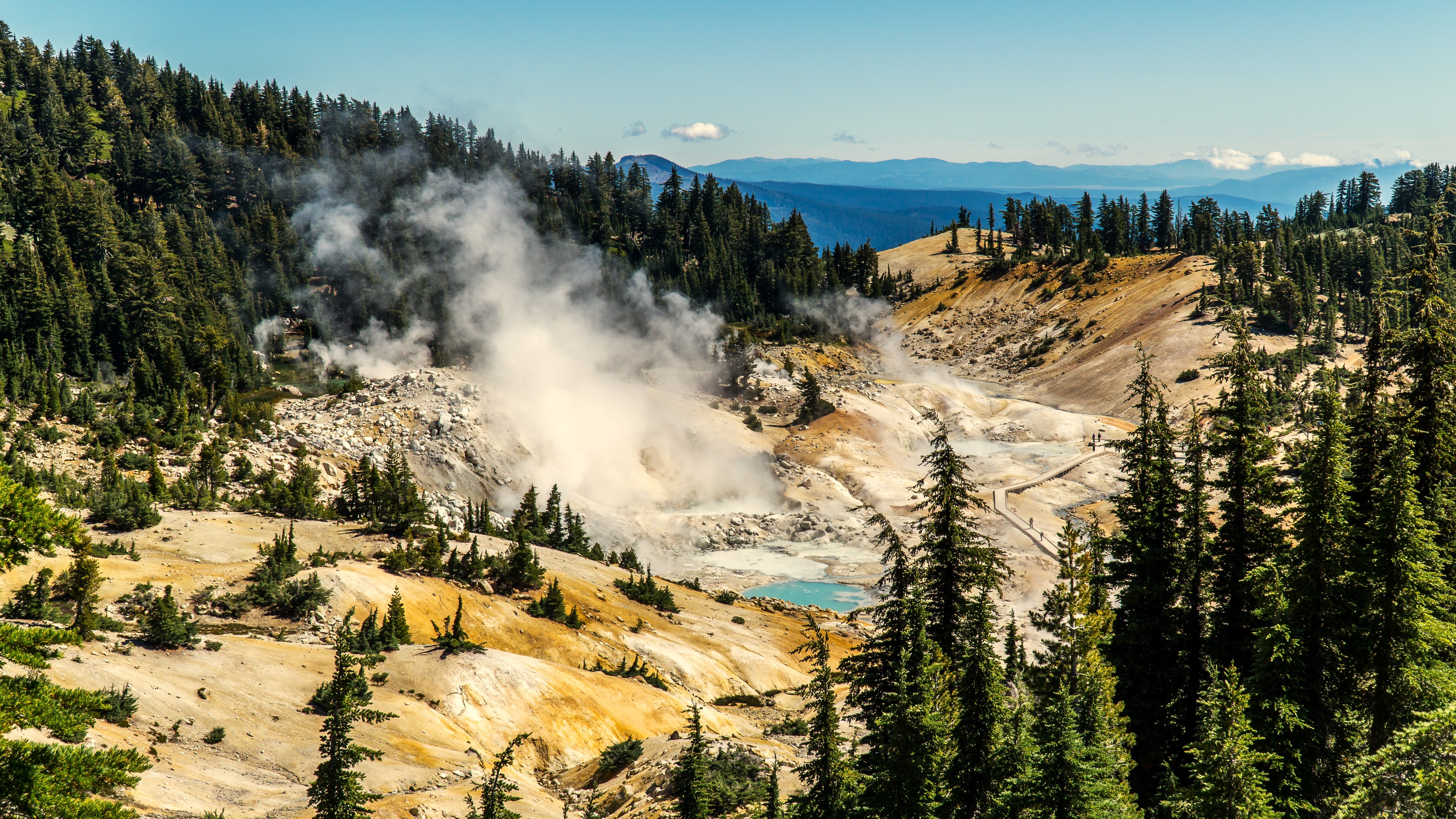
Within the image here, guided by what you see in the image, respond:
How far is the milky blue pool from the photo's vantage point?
225 ft

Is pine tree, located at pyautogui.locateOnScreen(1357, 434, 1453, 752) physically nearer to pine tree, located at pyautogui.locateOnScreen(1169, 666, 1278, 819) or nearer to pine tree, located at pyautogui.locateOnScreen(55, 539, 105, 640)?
pine tree, located at pyautogui.locateOnScreen(1169, 666, 1278, 819)

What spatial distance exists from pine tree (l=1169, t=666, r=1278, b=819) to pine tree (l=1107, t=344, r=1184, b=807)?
9159 mm

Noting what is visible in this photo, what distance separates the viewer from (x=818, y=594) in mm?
71125

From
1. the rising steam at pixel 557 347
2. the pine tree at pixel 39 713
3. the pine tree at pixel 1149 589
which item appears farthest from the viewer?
the rising steam at pixel 557 347

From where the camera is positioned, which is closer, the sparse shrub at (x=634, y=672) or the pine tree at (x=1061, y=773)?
the pine tree at (x=1061, y=773)

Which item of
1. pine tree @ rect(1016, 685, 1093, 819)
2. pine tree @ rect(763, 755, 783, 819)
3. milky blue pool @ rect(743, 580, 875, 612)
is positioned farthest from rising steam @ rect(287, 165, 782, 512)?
pine tree @ rect(1016, 685, 1093, 819)

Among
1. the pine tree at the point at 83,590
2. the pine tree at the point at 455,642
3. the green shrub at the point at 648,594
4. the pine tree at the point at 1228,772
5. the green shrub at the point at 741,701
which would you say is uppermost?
the pine tree at the point at 1228,772

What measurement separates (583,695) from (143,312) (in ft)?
277

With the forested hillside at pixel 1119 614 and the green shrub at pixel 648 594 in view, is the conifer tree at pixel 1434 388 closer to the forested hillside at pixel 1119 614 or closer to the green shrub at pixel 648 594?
the forested hillside at pixel 1119 614

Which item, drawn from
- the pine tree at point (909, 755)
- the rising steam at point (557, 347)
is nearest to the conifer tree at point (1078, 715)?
the pine tree at point (909, 755)

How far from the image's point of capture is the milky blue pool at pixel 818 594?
68.6 m

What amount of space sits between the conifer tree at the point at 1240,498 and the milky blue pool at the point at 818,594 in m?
40.9

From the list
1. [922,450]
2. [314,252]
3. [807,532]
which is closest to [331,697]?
[807,532]

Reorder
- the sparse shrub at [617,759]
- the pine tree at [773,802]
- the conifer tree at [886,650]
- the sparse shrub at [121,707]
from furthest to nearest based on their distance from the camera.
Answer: the sparse shrub at [617,759]
the sparse shrub at [121,707]
the conifer tree at [886,650]
the pine tree at [773,802]
